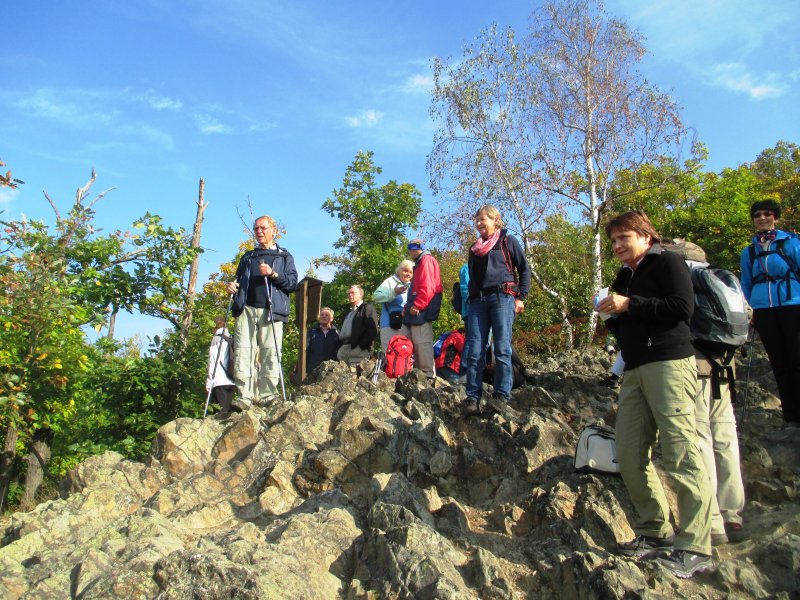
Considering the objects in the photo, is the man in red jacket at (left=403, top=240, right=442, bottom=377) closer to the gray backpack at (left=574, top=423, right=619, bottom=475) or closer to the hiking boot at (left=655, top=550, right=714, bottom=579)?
the gray backpack at (left=574, top=423, right=619, bottom=475)

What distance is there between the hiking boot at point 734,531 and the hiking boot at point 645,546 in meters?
0.62

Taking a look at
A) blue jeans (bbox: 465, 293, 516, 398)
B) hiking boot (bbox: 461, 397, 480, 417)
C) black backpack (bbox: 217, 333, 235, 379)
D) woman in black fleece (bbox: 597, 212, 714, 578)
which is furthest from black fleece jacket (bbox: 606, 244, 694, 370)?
black backpack (bbox: 217, 333, 235, 379)

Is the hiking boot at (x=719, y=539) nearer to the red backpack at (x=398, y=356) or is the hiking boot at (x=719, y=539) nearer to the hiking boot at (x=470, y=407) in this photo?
the hiking boot at (x=470, y=407)

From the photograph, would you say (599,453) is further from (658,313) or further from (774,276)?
(774,276)

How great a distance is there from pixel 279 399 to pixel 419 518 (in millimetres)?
3436

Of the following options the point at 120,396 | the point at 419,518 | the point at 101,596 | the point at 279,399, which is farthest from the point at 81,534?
the point at 120,396

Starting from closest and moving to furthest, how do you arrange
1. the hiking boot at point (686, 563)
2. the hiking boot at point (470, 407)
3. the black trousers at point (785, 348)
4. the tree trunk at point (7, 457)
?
the hiking boot at point (686, 563) → the black trousers at point (785, 348) → the hiking boot at point (470, 407) → the tree trunk at point (7, 457)

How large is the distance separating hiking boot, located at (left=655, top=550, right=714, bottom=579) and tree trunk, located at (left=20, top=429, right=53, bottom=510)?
43.6ft

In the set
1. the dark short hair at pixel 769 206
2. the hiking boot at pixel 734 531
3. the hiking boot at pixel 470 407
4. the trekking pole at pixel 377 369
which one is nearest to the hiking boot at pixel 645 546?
the hiking boot at pixel 734 531

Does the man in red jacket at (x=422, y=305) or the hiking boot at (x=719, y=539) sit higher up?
the man in red jacket at (x=422, y=305)

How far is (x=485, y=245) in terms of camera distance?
673cm

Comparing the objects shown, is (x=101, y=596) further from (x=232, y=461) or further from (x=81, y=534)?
(x=232, y=461)

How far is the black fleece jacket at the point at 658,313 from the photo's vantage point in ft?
12.0

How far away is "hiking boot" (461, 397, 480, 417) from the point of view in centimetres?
613
